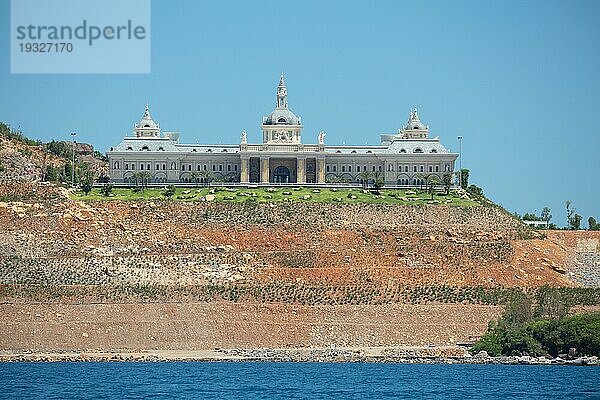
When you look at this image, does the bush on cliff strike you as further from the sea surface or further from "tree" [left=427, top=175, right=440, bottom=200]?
"tree" [left=427, top=175, right=440, bottom=200]

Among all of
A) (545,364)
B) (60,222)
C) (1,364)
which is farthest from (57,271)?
(545,364)

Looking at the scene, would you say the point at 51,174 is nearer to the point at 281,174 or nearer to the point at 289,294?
the point at 281,174

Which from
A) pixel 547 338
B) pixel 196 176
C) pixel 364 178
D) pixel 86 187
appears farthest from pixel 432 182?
pixel 547 338

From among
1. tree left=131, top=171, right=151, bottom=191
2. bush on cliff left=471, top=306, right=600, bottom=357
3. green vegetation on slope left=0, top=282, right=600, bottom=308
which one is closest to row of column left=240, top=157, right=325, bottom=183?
tree left=131, top=171, right=151, bottom=191

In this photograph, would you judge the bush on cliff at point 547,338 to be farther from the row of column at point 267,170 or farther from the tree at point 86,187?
the tree at point 86,187

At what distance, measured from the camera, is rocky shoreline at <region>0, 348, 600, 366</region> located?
385ft

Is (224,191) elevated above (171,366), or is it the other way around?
(224,191)

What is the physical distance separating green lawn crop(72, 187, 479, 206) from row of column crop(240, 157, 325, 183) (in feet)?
12.1

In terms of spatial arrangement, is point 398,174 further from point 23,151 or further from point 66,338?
point 66,338

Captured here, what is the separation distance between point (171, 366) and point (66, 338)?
11743mm

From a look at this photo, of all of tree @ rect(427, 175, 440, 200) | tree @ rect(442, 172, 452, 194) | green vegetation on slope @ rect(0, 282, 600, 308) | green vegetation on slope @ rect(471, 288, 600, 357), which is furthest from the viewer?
tree @ rect(442, 172, 452, 194)

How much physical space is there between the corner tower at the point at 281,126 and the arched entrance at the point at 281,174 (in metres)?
2.62

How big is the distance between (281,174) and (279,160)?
1.53 metres

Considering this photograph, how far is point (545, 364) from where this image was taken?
11425cm
